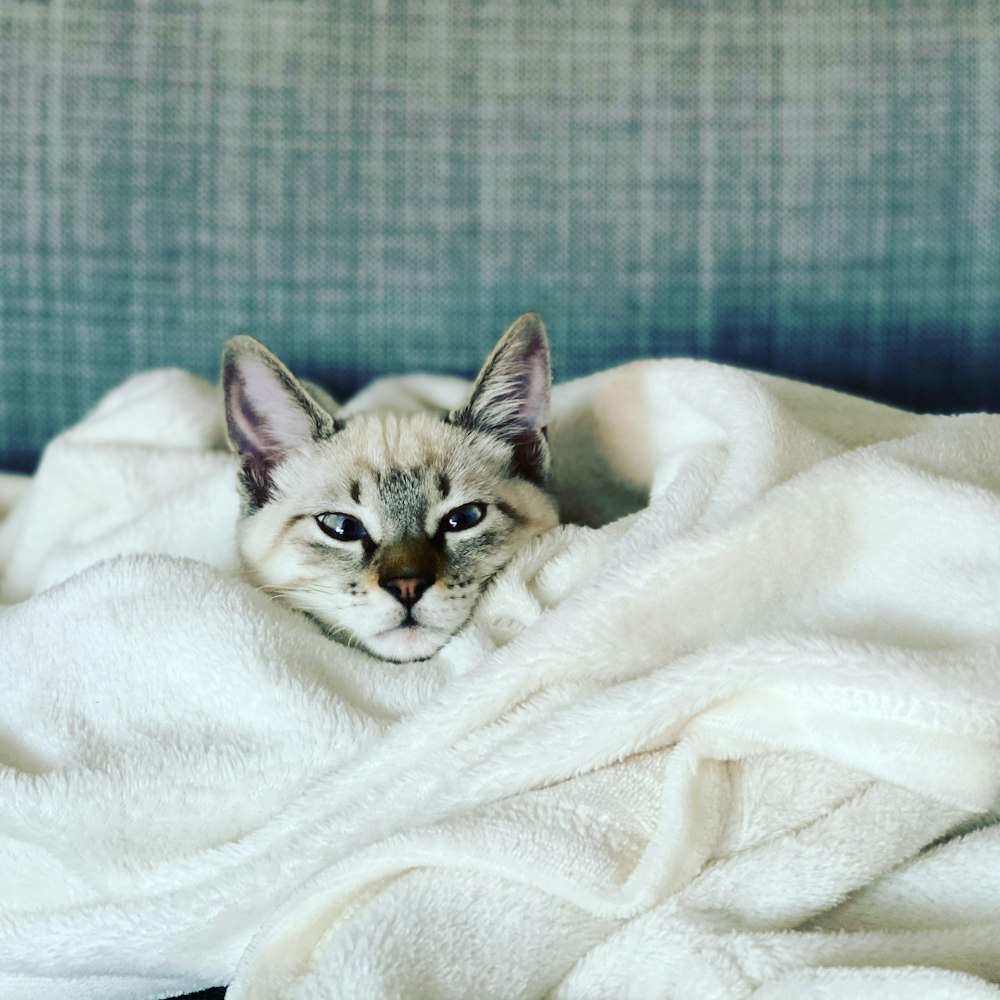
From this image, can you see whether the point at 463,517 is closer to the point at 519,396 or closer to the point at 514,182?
the point at 519,396

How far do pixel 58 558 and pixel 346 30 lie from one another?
841mm

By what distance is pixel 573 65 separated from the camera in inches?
54.5

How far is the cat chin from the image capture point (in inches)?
38.2

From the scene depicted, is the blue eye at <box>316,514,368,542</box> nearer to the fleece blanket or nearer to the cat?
the cat

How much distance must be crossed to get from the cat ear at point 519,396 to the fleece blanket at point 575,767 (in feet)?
0.70

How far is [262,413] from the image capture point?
3.78ft

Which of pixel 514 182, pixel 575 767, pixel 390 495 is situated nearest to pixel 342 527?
pixel 390 495

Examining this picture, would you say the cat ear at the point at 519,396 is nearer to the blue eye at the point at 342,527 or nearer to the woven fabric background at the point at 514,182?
the blue eye at the point at 342,527

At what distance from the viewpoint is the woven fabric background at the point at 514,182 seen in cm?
136

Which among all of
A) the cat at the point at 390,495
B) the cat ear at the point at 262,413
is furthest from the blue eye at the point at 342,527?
the cat ear at the point at 262,413

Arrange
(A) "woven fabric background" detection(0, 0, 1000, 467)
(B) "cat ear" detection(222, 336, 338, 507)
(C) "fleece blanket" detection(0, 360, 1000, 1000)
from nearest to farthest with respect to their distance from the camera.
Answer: (C) "fleece blanket" detection(0, 360, 1000, 1000) → (B) "cat ear" detection(222, 336, 338, 507) → (A) "woven fabric background" detection(0, 0, 1000, 467)

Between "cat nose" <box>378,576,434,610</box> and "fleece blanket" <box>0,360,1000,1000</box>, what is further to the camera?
"cat nose" <box>378,576,434,610</box>

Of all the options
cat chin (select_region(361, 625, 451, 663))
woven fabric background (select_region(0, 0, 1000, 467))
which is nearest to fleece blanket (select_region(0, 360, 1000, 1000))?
cat chin (select_region(361, 625, 451, 663))

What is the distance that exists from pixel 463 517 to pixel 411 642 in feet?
0.62
